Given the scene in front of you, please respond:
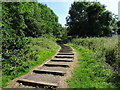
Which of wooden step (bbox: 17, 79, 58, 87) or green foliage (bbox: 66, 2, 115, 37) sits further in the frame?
green foliage (bbox: 66, 2, 115, 37)

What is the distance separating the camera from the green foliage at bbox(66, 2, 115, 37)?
2295 cm

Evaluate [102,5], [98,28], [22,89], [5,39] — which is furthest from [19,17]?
[102,5]

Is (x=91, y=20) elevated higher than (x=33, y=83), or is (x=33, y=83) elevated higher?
(x=91, y=20)

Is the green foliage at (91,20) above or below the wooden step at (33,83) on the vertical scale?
above

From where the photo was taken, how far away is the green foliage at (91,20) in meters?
23.0

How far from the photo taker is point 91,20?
23547mm

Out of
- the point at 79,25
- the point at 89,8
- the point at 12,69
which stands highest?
the point at 89,8

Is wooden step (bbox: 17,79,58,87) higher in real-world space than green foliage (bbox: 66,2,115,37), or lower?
lower

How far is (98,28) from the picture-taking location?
22.8 meters

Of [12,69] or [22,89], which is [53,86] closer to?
[22,89]

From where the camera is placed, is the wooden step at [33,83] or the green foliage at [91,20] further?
the green foliage at [91,20]

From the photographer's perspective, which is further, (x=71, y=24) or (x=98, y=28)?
(x=71, y=24)

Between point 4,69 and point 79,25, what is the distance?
22.4m

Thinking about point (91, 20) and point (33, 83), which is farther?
point (91, 20)
